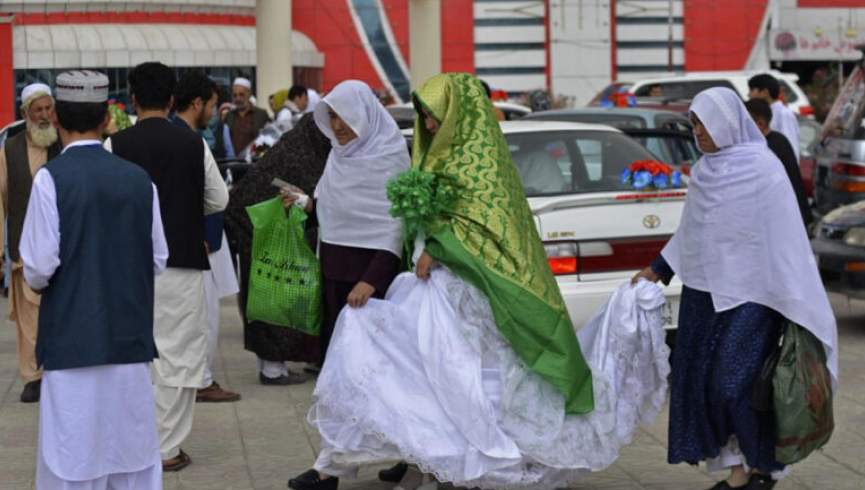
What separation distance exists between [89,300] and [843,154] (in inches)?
412

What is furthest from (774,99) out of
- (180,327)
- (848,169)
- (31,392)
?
(180,327)

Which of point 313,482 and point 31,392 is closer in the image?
point 313,482

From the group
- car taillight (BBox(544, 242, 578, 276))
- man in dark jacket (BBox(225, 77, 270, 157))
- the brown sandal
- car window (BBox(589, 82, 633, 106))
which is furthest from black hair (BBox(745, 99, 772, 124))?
car window (BBox(589, 82, 633, 106))

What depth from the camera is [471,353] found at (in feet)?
22.9

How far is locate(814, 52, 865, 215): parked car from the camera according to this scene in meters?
15.3

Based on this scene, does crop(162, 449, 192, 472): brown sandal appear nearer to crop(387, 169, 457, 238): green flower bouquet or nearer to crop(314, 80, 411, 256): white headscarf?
crop(314, 80, 411, 256): white headscarf

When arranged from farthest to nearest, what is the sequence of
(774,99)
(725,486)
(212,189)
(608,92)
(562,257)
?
(608,92)
(774,99)
(562,257)
(212,189)
(725,486)

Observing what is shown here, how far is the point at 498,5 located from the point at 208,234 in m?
39.1

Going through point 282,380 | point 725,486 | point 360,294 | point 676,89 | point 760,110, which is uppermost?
point 760,110

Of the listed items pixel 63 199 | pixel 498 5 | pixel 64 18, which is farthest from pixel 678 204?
pixel 498 5

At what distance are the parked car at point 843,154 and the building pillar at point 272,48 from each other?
66.8 ft

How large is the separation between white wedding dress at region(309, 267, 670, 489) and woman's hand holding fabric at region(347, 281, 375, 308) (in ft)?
0.18

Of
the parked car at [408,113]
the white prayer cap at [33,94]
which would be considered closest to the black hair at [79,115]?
the white prayer cap at [33,94]

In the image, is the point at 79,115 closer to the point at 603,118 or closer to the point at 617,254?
the point at 617,254
